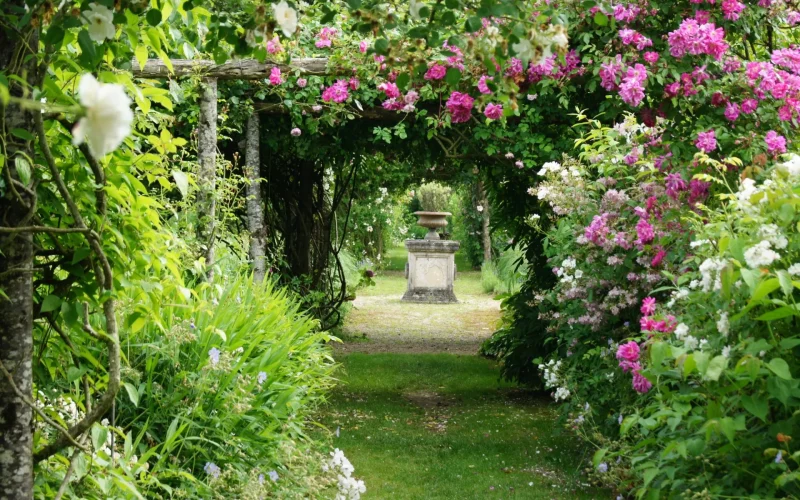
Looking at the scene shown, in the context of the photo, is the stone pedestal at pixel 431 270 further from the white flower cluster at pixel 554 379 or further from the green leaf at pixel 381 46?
the green leaf at pixel 381 46

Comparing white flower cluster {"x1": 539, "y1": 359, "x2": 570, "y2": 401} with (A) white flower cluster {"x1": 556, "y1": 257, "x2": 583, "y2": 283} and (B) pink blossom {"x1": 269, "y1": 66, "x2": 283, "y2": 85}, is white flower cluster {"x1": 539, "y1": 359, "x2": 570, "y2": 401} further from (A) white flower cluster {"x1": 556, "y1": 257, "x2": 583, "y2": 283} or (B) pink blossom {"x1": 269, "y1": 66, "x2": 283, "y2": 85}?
(B) pink blossom {"x1": 269, "y1": 66, "x2": 283, "y2": 85}

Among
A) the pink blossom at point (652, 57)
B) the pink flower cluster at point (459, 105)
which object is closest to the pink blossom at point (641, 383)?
the pink blossom at point (652, 57)

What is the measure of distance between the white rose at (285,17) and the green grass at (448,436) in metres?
3.14

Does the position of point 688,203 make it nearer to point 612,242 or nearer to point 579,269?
point 612,242

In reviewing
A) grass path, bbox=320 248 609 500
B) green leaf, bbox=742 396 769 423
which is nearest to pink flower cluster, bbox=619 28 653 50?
grass path, bbox=320 248 609 500

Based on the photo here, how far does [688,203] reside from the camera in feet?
13.2

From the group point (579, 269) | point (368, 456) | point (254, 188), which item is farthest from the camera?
point (254, 188)

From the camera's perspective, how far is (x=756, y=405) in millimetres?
2168

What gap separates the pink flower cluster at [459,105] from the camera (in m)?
5.79

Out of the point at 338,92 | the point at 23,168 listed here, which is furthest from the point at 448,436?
the point at 23,168

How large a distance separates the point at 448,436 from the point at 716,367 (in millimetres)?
3838

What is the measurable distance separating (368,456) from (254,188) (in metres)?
2.24

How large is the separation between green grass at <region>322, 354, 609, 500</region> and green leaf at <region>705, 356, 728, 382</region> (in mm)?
2496

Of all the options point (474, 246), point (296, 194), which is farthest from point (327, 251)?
point (474, 246)
